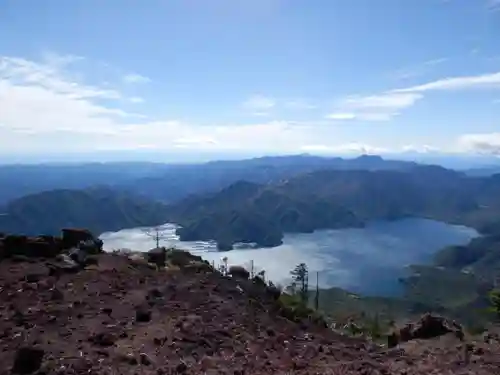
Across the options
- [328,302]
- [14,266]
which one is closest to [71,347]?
[14,266]

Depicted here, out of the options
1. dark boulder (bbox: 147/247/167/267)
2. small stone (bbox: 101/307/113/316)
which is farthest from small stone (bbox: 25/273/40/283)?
dark boulder (bbox: 147/247/167/267)

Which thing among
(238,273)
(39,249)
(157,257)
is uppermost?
(39,249)

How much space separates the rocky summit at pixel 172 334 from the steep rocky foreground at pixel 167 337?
27 mm

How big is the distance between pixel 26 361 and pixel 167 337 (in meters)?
3.44

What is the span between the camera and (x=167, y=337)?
480 inches

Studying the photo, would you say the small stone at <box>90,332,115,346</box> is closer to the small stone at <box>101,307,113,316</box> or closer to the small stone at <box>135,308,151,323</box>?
the small stone at <box>135,308,151,323</box>

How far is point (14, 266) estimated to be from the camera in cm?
1806

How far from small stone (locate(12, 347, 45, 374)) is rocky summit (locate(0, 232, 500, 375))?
2 centimetres

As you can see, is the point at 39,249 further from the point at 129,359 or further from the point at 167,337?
the point at 129,359

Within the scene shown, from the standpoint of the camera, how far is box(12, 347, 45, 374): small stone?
966cm

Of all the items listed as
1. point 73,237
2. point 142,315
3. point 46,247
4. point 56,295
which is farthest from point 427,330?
point 73,237

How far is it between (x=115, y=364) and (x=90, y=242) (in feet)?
44.8

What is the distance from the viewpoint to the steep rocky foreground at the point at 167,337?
1070 centimetres

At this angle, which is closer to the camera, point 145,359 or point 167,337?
point 145,359
